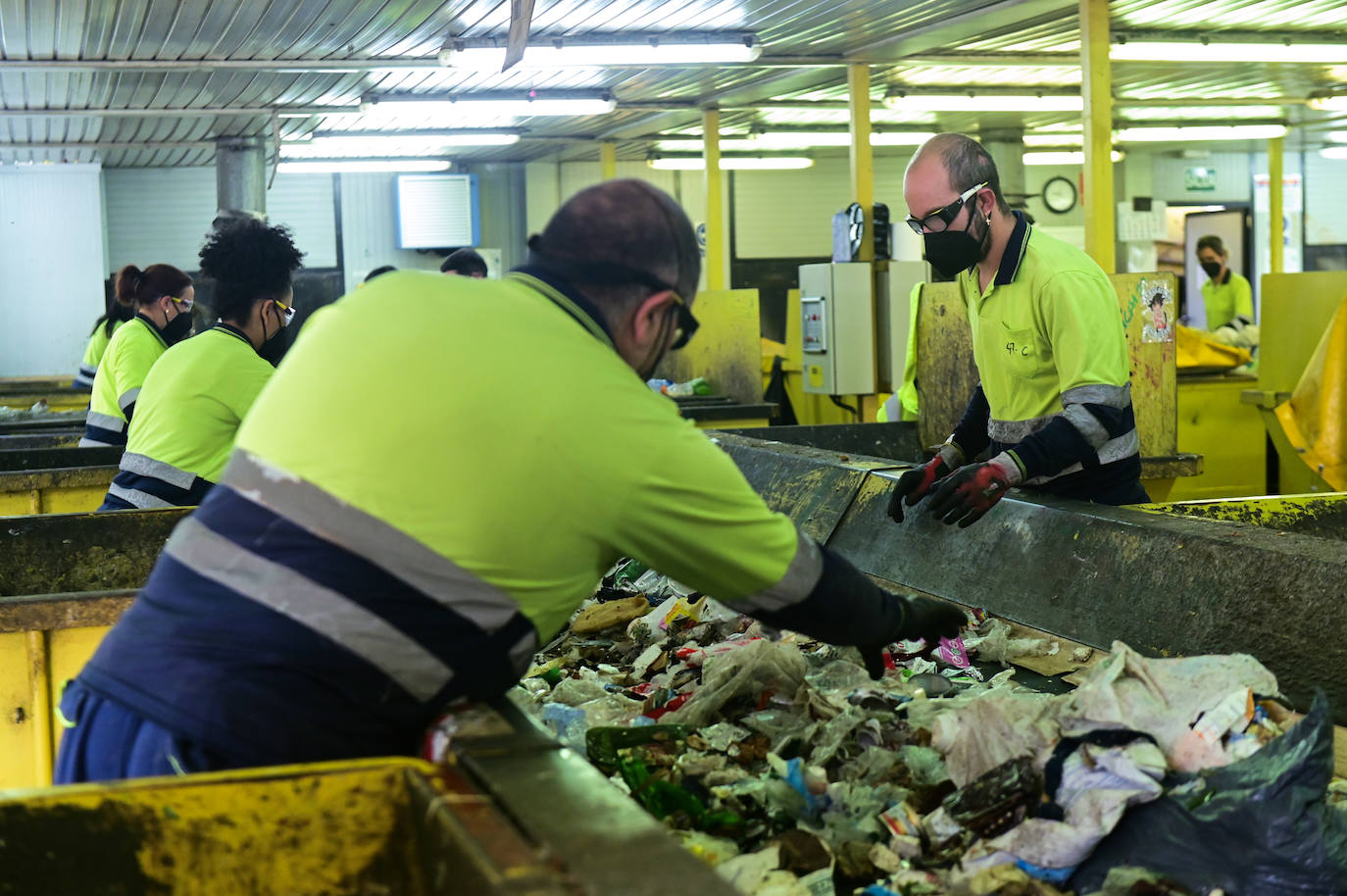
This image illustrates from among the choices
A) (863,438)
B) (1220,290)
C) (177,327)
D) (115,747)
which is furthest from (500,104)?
(115,747)

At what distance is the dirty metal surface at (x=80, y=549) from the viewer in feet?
12.8

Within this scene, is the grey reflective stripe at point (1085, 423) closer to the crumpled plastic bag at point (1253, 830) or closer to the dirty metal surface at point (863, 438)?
the crumpled plastic bag at point (1253, 830)

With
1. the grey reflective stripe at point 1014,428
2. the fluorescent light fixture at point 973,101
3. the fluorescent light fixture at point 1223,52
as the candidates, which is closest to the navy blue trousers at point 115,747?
the grey reflective stripe at point 1014,428

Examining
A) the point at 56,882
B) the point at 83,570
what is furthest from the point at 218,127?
the point at 56,882

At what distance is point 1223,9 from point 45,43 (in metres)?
7.92

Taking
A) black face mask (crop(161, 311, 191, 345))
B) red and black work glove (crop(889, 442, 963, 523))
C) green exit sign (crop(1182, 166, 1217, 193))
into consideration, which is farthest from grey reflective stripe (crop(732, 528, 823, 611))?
green exit sign (crop(1182, 166, 1217, 193))

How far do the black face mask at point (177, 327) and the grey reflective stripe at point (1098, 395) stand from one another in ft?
15.4

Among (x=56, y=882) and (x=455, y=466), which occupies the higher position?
(x=455, y=466)

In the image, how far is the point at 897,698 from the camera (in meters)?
3.08

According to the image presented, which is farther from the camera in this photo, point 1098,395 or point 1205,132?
point 1205,132

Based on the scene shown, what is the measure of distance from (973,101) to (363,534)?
11257 millimetres

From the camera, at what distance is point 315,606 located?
175 centimetres

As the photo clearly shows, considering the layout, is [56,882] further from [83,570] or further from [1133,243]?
[1133,243]

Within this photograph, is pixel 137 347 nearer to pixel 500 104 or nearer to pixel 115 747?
pixel 115 747
